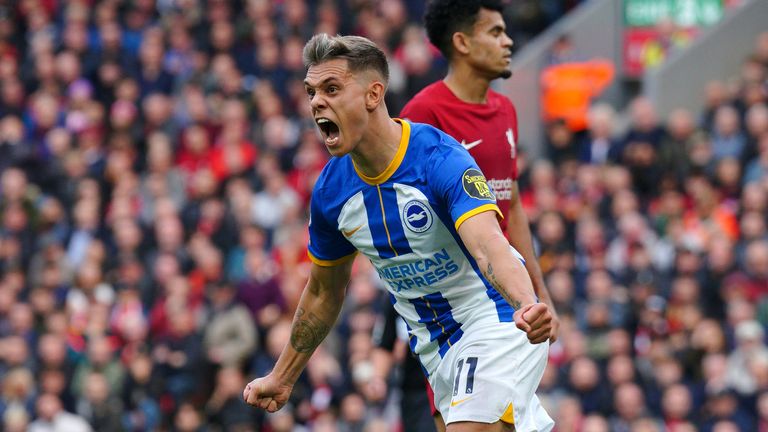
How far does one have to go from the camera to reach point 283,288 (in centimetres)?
1437

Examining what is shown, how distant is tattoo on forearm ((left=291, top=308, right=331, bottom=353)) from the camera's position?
688 centimetres

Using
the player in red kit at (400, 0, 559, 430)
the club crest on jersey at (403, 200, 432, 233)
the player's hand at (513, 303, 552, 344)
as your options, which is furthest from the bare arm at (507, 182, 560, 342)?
the player's hand at (513, 303, 552, 344)

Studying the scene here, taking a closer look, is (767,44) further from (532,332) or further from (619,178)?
(532,332)

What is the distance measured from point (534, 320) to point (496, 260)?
49cm

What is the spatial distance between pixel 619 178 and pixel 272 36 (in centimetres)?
546

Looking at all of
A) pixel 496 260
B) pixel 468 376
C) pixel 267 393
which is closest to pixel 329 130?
pixel 496 260

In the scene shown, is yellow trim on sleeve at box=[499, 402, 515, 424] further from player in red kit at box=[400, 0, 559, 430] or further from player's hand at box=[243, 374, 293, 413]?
player in red kit at box=[400, 0, 559, 430]

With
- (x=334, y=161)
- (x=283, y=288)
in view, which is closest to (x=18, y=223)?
(x=283, y=288)

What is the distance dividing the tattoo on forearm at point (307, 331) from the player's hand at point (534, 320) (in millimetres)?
1634

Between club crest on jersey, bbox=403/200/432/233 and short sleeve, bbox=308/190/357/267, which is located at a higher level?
club crest on jersey, bbox=403/200/432/233

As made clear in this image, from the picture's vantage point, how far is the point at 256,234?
50.4 ft

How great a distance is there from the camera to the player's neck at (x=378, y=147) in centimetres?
624

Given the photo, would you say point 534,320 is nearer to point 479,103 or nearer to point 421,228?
point 421,228

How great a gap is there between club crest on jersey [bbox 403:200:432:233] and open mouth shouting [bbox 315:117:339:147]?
1.40 ft
